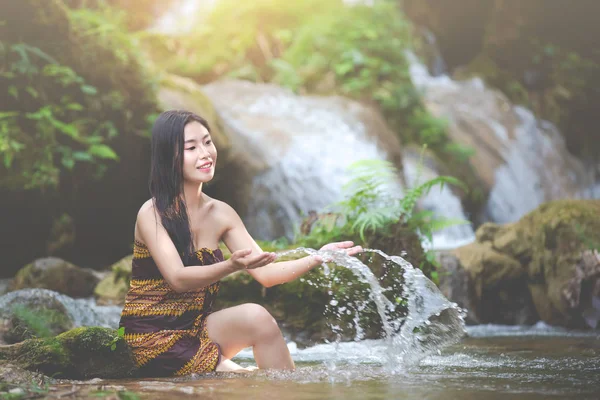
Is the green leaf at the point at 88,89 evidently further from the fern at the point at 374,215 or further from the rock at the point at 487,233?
the rock at the point at 487,233

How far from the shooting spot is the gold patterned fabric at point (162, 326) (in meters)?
3.37

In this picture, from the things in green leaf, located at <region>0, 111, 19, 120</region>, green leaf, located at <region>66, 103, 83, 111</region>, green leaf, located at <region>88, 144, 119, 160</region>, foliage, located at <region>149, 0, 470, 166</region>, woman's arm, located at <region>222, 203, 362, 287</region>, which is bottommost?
woman's arm, located at <region>222, 203, 362, 287</region>

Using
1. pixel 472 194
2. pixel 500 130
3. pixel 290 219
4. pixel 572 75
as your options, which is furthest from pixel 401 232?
pixel 572 75

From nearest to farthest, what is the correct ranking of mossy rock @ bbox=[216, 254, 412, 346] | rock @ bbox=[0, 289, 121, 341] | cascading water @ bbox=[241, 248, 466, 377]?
1. cascading water @ bbox=[241, 248, 466, 377]
2. rock @ bbox=[0, 289, 121, 341]
3. mossy rock @ bbox=[216, 254, 412, 346]

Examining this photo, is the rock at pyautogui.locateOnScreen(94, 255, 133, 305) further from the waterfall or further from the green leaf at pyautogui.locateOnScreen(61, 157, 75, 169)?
the waterfall

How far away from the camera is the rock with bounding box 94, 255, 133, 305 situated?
21.2ft

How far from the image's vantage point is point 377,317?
544cm

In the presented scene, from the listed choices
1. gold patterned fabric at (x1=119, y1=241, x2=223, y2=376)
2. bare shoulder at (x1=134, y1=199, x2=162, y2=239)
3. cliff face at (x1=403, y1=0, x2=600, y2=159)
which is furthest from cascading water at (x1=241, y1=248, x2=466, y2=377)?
cliff face at (x1=403, y1=0, x2=600, y2=159)

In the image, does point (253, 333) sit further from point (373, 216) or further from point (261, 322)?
point (373, 216)

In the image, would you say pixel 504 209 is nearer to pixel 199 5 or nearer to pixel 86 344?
pixel 199 5

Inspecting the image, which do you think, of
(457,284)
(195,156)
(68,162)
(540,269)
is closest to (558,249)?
(540,269)

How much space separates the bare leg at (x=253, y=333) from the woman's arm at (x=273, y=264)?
0.21 m

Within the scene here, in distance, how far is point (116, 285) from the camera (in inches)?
271

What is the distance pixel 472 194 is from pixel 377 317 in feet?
30.2
